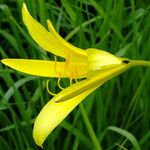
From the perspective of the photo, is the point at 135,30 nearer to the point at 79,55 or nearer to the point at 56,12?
the point at 56,12

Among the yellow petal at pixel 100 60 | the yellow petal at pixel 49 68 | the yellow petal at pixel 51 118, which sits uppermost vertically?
the yellow petal at pixel 100 60

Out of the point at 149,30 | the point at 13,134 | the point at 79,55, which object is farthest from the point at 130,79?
the point at 79,55

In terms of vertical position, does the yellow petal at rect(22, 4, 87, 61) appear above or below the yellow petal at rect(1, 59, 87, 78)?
above

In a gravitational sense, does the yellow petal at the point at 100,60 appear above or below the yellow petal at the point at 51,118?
above

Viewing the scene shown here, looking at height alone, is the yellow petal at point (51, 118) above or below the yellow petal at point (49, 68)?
below

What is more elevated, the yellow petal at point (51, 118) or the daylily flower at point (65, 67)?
the daylily flower at point (65, 67)

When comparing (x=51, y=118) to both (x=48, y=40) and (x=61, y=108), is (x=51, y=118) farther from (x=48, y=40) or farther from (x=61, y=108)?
(x=48, y=40)
